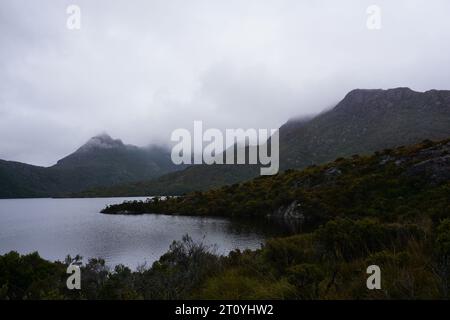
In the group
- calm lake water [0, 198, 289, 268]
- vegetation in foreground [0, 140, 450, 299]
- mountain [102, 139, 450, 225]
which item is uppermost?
mountain [102, 139, 450, 225]

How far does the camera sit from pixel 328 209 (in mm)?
45969

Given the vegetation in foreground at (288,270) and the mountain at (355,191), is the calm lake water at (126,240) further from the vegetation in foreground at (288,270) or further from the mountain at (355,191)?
the vegetation in foreground at (288,270)

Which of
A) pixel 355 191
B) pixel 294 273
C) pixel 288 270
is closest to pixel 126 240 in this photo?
pixel 355 191

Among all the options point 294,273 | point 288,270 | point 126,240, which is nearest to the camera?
point 294,273

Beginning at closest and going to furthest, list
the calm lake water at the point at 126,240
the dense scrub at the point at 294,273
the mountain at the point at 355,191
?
the dense scrub at the point at 294,273 < the calm lake water at the point at 126,240 < the mountain at the point at 355,191

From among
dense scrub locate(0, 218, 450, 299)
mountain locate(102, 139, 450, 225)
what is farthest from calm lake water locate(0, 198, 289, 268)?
dense scrub locate(0, 218, 450, 299)

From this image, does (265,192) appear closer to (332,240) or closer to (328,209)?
(328,209)

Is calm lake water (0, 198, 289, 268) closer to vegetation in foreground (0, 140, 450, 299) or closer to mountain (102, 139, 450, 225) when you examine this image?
mountain (102, 139, 450, 225)

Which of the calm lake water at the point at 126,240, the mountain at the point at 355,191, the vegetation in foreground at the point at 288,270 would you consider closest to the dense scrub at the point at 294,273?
the vegetation in foreground at the point at 288,270

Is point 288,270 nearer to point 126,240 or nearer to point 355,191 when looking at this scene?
point 126,240

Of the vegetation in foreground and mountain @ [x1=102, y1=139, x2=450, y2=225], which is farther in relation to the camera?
mountain @ [x1=102, y1=139, x2=450, y2=225]

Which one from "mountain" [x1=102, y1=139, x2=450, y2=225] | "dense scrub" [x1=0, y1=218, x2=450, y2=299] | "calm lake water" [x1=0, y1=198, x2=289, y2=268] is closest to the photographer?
"dense scrub" [x1=0, y1=218, x2=450, y2=299]

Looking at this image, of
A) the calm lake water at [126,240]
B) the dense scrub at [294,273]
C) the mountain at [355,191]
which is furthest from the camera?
the mountain at [355,191]
